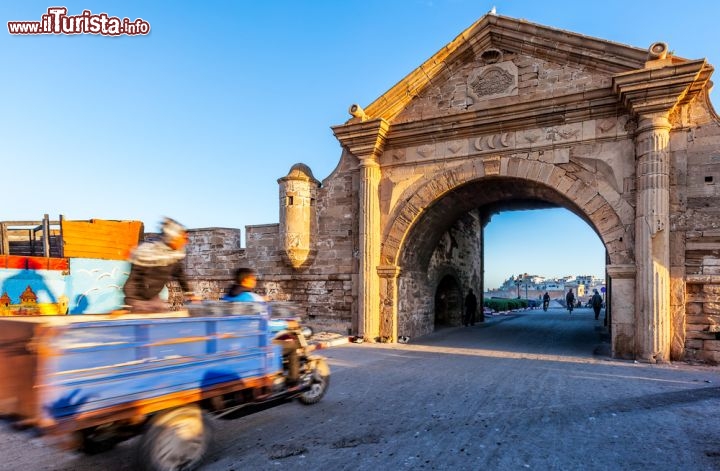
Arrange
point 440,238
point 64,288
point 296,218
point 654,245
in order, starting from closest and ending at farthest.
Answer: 1. point 654,245
2. point 296,218
3. point 64,288
4. point 440,238

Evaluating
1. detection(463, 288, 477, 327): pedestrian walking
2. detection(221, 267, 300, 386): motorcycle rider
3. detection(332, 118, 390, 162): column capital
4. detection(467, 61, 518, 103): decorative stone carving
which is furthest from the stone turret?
detection(463, 288, 477, 327): pedestrian walking

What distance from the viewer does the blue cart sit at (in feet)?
9.79

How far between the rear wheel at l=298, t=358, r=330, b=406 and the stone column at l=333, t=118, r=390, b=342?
18.3 feet

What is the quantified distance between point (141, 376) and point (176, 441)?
0.59m

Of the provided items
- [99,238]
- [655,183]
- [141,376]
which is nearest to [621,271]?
[655,183]

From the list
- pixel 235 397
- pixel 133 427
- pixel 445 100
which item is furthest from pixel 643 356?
pixel 133 427

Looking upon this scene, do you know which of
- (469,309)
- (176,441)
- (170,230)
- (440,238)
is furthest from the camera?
(469,309)

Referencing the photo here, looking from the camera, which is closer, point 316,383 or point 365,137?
point 316,383

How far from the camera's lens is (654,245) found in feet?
28.2

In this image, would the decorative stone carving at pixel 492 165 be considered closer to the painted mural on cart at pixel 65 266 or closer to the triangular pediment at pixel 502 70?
the triangular pediment at pixel 502 70

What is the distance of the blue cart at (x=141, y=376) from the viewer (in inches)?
117

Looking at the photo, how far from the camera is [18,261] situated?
11617mm

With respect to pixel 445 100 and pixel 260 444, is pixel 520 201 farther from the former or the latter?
pixel 260 444

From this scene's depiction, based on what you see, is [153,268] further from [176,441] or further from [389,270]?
[389,270]
